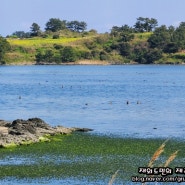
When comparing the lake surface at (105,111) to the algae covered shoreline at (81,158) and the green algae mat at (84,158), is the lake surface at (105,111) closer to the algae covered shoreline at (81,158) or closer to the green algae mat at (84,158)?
the algae covered shoreline at (81,158)

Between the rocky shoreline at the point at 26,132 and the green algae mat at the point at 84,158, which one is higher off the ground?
the rocky shoreline at the point at 26,132

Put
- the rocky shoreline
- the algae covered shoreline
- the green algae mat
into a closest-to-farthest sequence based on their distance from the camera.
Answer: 1. the algae covered shoreline
2. the green algae mat
3. the rocky shoreline

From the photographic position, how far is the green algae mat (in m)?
37.1

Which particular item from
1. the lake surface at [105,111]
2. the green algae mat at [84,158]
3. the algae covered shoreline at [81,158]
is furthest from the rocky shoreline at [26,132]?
the lake surface at [105,111]

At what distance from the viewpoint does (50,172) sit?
37.5m

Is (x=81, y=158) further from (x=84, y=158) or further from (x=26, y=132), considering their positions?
(x=26, y=132)

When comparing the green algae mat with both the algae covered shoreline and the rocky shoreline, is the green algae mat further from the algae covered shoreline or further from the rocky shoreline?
the rocky shoreline

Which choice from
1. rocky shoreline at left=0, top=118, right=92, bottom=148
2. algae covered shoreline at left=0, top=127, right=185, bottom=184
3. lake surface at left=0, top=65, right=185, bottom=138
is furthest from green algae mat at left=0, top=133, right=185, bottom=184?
lake surface at left=0, top=65, right=185, bottom=138

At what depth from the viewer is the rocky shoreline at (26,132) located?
47750 millimetres

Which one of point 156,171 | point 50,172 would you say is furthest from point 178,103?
point 156,171

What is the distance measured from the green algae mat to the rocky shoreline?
0.84 meters

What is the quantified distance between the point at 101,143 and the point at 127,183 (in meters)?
15.8

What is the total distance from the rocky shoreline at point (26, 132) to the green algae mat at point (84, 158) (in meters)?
0.84

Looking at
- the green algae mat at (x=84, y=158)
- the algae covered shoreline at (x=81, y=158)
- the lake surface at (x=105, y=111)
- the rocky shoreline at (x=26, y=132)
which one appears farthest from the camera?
the lake surface at (x=105, y=111)
